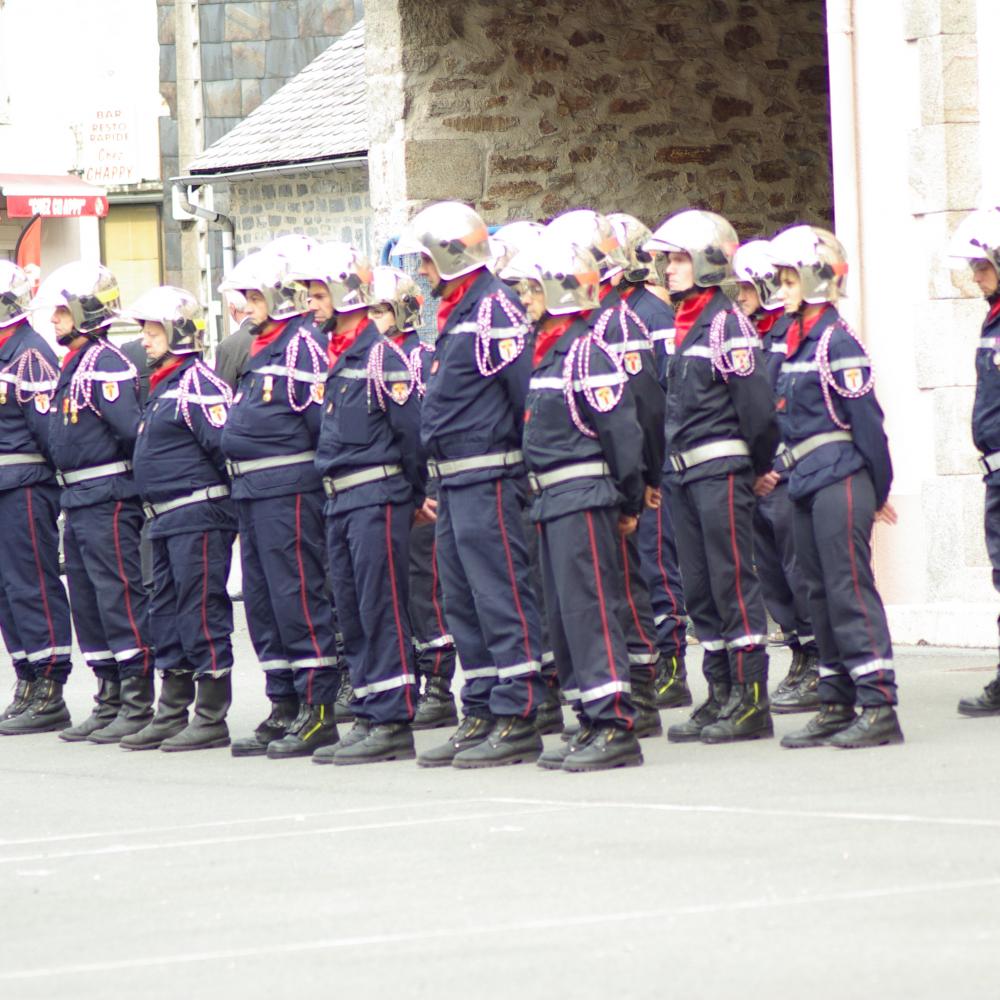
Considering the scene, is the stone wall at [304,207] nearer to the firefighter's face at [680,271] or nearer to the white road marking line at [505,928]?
the firefighter's face at [680,271]

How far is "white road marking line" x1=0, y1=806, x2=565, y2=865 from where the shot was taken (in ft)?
28.1

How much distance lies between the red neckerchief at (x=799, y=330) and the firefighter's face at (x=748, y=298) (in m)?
1.80

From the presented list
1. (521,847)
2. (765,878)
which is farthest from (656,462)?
(765,878)

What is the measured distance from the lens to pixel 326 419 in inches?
411

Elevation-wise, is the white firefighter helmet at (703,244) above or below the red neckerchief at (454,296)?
above

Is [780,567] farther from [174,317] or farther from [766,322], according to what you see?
[174,317]

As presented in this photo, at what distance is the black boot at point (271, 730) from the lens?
1100cm

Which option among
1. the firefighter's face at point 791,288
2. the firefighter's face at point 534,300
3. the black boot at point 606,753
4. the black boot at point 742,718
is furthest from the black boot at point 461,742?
the firefighter's face at point 791,288

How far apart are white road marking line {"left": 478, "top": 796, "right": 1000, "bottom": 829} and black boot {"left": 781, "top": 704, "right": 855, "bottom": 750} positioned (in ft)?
4.36

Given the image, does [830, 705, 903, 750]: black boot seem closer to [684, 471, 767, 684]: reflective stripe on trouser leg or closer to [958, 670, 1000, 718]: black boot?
[684, 471, 767, 684]: reflective stripe on trouser leg

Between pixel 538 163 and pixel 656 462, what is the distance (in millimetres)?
8759

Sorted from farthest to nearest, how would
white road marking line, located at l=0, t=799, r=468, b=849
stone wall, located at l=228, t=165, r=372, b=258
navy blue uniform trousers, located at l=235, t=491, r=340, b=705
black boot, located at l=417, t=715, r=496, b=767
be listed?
1. stone wall, located at l=228, t=165, r=372, b=258
2. navy blue uniform trousers, located at l=235, t=491, r=340, b=705
3. black boot, located at l=417, t=715, r=496, b=767
4. white road marking line, located at l=0, t=799, r=468, b=849

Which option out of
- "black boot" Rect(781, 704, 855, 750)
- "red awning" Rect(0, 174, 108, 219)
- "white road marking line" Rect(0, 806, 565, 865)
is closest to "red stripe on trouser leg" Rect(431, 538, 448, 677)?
"black boot" Rect(781, 704, 855, 750)

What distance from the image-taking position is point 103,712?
12.1m
